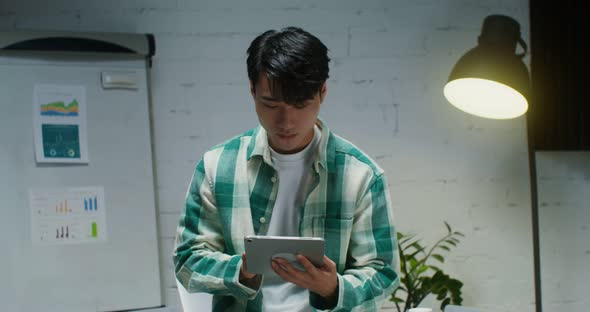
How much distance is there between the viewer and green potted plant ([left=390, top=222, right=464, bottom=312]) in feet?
7.45

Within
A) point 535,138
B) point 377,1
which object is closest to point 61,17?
point 377,1

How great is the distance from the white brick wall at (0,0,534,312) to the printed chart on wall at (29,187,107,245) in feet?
0.80

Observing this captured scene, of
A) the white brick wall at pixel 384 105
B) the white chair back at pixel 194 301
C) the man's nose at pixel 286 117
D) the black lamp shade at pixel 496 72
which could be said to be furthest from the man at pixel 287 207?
the white brick wall at pixel 384 105

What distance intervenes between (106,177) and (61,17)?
62 centimetres

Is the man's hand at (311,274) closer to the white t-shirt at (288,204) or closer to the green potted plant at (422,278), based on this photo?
the white t-shirt at (288,204)

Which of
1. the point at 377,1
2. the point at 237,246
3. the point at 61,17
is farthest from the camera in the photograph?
the point at 377,1

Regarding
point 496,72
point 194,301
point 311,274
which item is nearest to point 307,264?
point 311,274

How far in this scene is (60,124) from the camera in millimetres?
2172

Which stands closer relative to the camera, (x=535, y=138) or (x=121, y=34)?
(x=121, y=34)

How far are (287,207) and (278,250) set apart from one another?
0.61 ft

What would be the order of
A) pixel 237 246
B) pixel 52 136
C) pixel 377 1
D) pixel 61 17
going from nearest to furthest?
1. pixel 237 246
2. pixel 52 136
3. pixel 61 17
4. pixel 377 1

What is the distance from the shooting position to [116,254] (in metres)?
2.21

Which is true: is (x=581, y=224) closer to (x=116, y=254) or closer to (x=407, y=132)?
(x=407, y=132)

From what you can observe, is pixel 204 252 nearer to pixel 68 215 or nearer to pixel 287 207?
pixel 287 207
